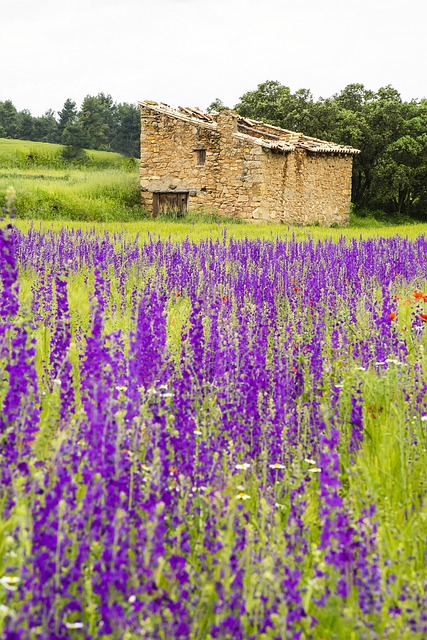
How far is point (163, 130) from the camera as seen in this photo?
2803 cm

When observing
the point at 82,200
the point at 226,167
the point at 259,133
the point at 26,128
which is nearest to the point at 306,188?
the point at 259,133

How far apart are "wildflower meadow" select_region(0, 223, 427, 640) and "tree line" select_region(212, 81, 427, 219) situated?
37926mm

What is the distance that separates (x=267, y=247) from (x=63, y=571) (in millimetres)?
8981

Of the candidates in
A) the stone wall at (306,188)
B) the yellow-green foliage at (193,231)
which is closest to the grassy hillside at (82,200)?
the yellow-green foliage at (193,231)

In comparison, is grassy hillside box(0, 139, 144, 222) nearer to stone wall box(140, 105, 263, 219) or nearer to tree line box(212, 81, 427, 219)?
stone wall box(140, 105, 263, 219)

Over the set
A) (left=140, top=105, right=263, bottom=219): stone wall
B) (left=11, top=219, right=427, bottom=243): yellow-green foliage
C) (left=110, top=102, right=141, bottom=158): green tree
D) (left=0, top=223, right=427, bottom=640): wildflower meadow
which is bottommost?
(left=0, top=223, right=427, bottom=640): wildflower meadow

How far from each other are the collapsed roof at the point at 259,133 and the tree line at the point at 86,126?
154ft

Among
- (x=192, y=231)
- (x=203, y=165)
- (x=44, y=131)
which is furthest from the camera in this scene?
(x=44, y=131)

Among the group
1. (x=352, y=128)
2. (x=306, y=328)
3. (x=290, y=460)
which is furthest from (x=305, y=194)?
(x=290, y=460)

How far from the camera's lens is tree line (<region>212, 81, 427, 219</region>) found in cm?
4125

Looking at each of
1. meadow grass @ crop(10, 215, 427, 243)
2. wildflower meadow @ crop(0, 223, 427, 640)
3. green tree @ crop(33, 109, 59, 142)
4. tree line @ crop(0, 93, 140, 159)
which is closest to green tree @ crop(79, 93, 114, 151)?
tree line @ crop(0, 93, 140, 159)

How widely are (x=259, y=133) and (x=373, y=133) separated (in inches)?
621

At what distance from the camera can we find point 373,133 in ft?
139

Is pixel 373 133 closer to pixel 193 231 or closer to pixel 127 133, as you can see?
pixel 193 231
